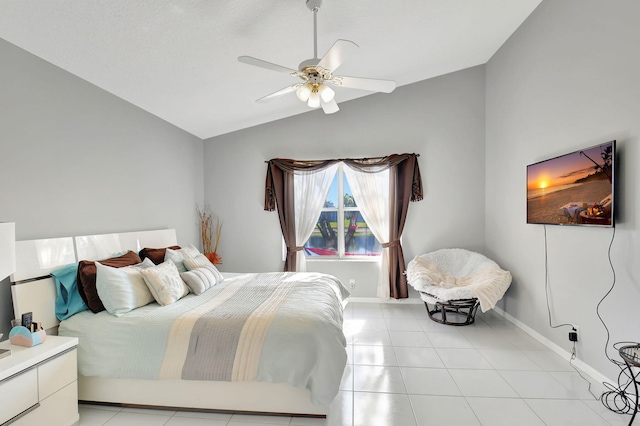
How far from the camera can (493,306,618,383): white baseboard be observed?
2.47 meters

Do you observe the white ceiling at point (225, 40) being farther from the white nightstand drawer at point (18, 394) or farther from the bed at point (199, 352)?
the white nightstand drawer at point (18, 394)

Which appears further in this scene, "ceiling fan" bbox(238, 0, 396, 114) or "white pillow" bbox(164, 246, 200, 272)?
"white pillow" bbox(164, 246, 200, 272)

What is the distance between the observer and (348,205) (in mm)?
4832

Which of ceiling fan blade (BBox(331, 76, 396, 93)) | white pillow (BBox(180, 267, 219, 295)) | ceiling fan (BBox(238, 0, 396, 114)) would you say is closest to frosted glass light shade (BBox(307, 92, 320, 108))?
ceiling fan (BBox(238, 0, 396, 114))

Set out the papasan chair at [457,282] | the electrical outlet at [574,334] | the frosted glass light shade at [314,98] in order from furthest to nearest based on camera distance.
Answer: the papasan chair at [457,282] < the electrical outlet at [574,334] < the frosted glass light shade at [314,98]

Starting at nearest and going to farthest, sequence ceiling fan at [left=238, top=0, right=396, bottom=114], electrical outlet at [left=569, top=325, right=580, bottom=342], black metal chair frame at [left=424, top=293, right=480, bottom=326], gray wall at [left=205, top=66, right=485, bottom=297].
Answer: ceiling fan at [left=238, top=0, right=396, bottom=114]
electrical outlet at [left=569, top=325, right=580, bottom=342]
black metal chair frame at [left=424, top=293, right=480, bottom=326]
gray wall at [left=205, top=66, right=485, bottom=297]

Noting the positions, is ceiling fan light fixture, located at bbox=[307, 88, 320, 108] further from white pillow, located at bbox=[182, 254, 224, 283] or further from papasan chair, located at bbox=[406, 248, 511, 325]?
papasan chair, located at bbox=[406, 248, 511, 325]

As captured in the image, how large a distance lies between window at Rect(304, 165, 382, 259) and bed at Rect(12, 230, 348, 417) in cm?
254

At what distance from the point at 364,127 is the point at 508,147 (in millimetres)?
1869

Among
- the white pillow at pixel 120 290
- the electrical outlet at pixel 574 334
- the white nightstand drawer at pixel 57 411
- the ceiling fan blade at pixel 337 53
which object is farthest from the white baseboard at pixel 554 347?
the white nightstand drawer at pixel 57 411

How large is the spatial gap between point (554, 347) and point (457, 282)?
120 cm

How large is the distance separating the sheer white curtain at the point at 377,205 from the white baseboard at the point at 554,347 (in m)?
1.48

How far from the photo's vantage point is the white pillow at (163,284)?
98.3 inches

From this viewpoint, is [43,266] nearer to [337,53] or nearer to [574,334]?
[337,53]
